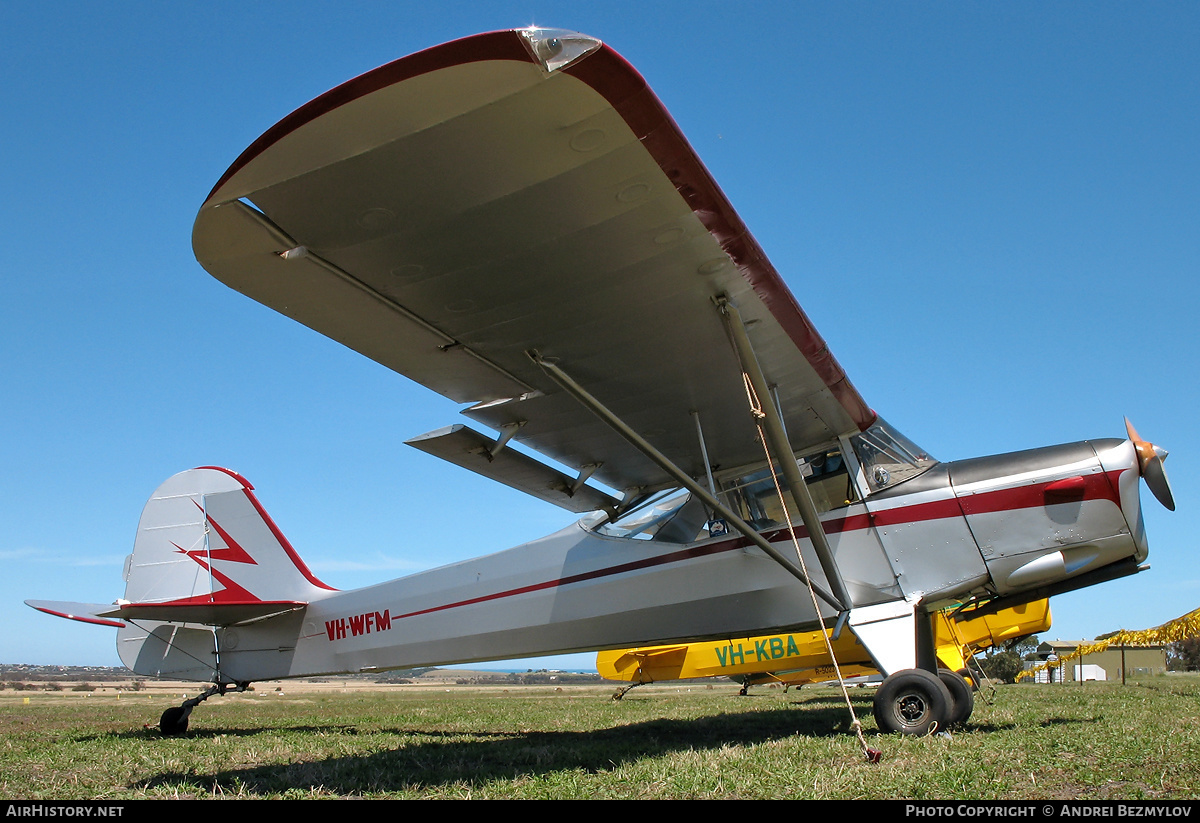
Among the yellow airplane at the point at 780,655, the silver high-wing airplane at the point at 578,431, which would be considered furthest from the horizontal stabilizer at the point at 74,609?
the yellow airplane at the point at 780,655

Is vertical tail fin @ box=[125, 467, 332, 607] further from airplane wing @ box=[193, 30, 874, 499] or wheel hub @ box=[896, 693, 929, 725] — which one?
wheel hub @ box=[896, 693, 929, 725]

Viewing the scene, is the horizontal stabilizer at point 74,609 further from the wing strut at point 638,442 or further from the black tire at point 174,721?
the wing strut at point 638,442

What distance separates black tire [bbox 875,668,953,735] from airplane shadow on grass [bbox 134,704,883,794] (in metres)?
0.98

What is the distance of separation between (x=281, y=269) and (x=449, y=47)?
179 centimetres

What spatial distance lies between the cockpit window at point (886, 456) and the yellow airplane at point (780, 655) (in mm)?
5169

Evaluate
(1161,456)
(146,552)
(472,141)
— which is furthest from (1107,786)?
(146,552)

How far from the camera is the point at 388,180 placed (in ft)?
11.9

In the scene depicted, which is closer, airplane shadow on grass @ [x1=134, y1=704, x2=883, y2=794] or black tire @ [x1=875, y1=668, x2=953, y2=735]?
airplane shadow on grass @ [x1=134, y1=704, x2=883, y2=794]

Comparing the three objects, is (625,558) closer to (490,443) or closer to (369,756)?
(490,443)

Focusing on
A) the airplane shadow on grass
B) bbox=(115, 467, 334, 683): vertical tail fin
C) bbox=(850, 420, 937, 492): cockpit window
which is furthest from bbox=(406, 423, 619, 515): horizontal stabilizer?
bbox=(115, 467, 334, 683): vertical tail fin

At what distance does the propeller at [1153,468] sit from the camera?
18.6 feet

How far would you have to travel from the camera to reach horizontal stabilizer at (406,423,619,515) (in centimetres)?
657

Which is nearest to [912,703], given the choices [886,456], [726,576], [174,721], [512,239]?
[726,576]

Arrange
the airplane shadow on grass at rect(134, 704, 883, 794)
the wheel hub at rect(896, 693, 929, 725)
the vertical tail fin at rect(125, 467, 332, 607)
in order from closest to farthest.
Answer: the airplane shadow on grass at rect(134, 704, 883, 794), the wheel hub at rect(896, 693, 929, 725), the vertical tail fin at rect(125, 467, 332, 607)
